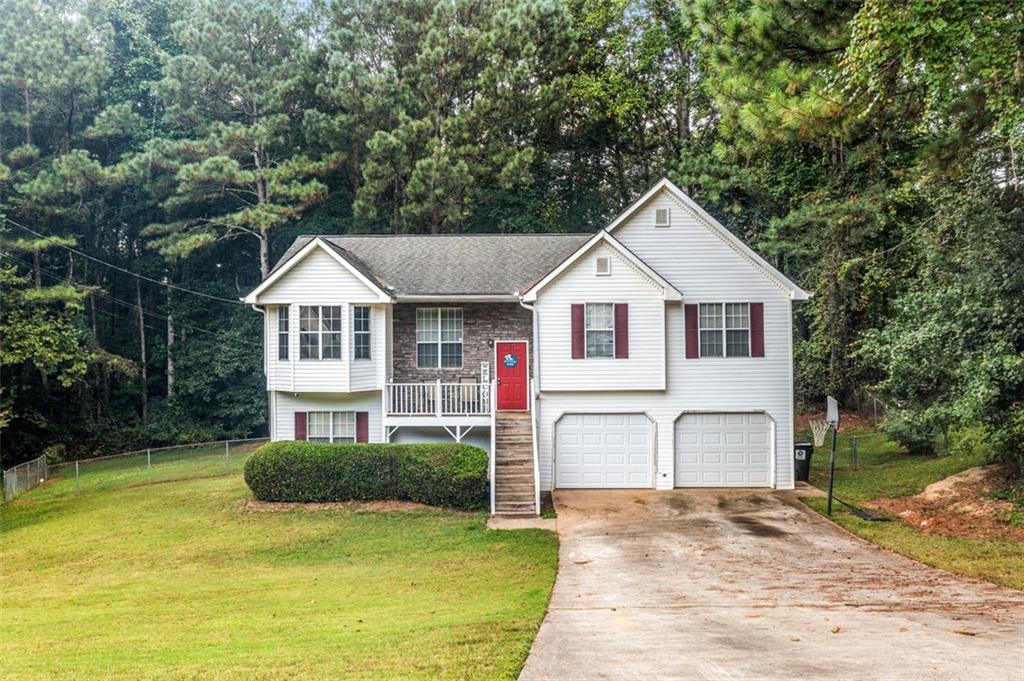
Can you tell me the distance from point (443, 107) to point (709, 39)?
20510mm

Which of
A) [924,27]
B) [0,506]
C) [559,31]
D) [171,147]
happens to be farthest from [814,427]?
[171,147]

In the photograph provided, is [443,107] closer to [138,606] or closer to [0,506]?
[0,506]

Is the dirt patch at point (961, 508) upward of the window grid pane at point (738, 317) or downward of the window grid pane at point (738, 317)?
downward

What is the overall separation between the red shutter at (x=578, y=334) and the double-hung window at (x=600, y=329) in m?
0.16

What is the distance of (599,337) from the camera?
18.7 metres

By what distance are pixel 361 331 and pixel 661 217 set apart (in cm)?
849

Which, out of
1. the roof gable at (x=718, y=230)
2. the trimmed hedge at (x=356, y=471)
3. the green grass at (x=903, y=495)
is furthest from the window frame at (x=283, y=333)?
the green grass at (x=903, y=495)

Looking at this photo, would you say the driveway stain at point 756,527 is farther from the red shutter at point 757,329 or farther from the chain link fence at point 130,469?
the chain link fence at point 130,469

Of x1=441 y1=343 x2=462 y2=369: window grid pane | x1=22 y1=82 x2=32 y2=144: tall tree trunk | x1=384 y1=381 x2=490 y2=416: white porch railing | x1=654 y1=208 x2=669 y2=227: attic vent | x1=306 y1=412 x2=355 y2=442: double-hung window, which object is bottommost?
x1=306 y1=412 x2=355 y2=442: double-hung window

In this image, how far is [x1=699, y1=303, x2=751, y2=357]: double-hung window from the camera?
1883cm

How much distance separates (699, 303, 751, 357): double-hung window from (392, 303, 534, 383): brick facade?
4769mm

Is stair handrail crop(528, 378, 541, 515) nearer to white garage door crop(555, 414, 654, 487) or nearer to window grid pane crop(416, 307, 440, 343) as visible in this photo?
white garage door crop(555, 414, 654, 487)

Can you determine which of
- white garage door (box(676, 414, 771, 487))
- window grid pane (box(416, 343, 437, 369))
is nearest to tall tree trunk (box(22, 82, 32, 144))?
window grid pane (box(416, 343, 437, 369))

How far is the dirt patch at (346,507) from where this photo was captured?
16.6 m
